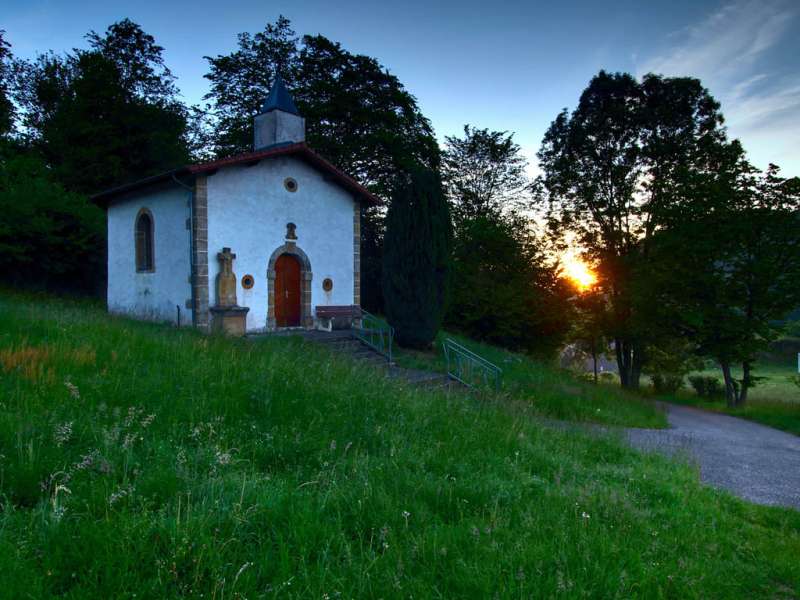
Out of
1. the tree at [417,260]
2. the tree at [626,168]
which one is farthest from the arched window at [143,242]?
the tree at [626,168]

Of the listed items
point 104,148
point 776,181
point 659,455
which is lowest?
point 659,455

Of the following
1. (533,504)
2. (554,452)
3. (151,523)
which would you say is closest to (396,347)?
(554,452)

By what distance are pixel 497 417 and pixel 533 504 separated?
9.20ft

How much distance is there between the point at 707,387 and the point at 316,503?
24.0 m

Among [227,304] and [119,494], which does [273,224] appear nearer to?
[227,304]

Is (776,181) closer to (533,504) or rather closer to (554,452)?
(554,452)

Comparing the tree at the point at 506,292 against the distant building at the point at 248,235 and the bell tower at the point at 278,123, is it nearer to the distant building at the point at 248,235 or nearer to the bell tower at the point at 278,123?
the distant building at the point at 248,235

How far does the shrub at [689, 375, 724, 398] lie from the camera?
70.7 ft

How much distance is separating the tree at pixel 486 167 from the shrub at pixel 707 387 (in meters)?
15.5

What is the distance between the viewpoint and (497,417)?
20.9ft

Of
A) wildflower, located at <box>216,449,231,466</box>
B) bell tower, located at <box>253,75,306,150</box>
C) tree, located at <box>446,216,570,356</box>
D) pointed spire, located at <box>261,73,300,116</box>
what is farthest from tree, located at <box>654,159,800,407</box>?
wildflower, located at <box>216,449,231,466</box>

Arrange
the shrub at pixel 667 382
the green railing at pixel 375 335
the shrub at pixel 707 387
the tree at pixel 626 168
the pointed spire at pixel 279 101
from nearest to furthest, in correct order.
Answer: the green railing at pixel 375 335
the pointed spire at pixel 279 101
the tree at pixel 626 168
the shrub at pixel 707 387
the shrub at pixel 667 382

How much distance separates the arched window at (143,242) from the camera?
15.9 m

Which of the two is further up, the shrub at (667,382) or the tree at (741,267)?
the tree at (741,267)
